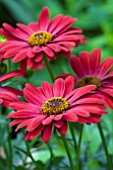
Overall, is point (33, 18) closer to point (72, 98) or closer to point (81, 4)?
point (81, 4)

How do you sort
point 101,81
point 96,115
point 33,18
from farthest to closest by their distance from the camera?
point 33,18 → point 101,81 → point 96,115

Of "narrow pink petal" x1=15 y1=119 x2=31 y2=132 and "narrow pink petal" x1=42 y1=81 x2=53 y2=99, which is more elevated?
"narrow pink petal" x1=42 y1=81 x2=53 y2=99

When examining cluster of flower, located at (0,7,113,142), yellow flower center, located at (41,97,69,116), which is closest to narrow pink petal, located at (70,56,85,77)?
cluster of flower, located at (0,7,113,142)

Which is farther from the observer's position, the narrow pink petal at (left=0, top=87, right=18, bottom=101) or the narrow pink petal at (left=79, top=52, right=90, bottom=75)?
the narrow pink petal at (left=79, top=52, right=90, bottom=75)

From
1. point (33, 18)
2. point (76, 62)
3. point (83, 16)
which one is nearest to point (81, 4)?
point (83, 16)

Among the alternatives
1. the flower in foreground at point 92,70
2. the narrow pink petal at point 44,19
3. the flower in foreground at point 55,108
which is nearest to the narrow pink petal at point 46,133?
the flower in foreground at point 55,108

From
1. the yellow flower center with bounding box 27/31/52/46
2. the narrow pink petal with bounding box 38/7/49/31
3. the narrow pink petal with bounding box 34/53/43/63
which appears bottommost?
the narrow pink petal with bounding box 34/53/43/63

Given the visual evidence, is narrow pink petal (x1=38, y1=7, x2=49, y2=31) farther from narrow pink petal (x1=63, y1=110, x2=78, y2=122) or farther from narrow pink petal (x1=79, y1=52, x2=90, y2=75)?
narrow pink petal (x1=63, y1=110, x2=78, y2=122)

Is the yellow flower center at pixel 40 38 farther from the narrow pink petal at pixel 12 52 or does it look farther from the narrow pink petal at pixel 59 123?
the narrow pink petal at pixel 59 123
